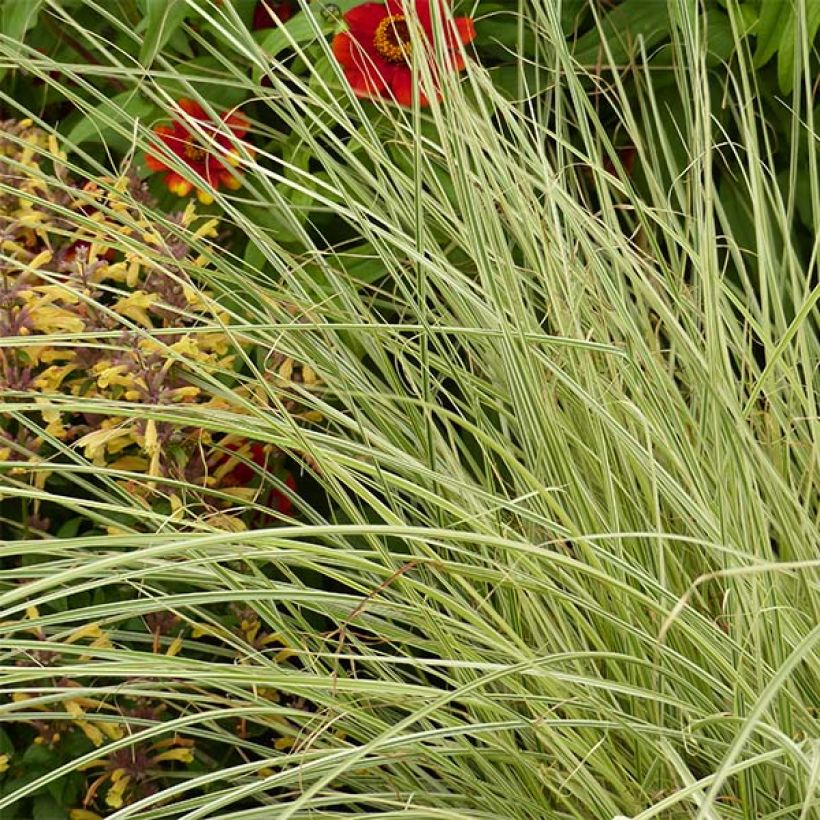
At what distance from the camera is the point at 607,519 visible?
1303 millimetres

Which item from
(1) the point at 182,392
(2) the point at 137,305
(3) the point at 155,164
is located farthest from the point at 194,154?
(1) the point at 182,392

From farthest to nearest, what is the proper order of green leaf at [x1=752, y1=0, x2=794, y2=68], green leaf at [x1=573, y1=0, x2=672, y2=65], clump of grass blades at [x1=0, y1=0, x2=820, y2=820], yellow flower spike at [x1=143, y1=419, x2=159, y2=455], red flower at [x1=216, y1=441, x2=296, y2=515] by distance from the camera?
green leaf at [x1=573, y1=0, x2=672, y2=65]
green leaf at [x1=752, y1=0, x2=794, y2=68]
red flower at [x1=216, y1=441, x2=296, y2=515]
yellow flower spike at [x1=143, y1=419, x2=159, y2=455]
clump of grass blades at [x1=0, y1=0, x2=820, y2=820]

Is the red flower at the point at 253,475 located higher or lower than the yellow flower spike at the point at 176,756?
higher

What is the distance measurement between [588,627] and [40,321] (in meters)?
0.60

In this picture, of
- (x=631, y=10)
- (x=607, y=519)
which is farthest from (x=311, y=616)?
(x=631, y=10)

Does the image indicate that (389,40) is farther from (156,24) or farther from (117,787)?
(117,787)

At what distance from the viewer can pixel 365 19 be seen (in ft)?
4.97

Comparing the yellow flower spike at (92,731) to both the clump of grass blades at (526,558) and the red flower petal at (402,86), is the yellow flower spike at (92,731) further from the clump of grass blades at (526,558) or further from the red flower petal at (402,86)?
the red flower petal at (402,86)

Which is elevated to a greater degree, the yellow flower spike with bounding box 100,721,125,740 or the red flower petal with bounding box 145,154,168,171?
the red flower petal with bounding box 145,154,168,171

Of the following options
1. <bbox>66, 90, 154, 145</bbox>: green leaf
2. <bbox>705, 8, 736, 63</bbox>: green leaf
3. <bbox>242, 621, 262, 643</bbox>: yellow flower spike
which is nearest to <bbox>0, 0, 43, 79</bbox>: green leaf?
<bbox>66, 90, 154, 145</bbox>: green leaf

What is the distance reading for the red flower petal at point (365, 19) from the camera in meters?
1.51

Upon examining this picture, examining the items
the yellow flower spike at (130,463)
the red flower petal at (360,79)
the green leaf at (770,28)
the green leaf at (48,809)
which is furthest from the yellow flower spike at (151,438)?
the green leaf at (770,28)

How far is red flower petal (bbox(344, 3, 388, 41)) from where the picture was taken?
1514 millimetres

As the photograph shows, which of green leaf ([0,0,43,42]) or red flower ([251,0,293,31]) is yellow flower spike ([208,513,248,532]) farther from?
red flower ([251,0,293,31])
